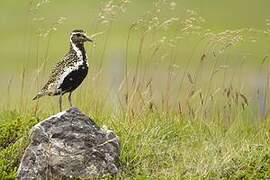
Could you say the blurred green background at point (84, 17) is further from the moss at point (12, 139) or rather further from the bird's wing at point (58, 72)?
the bird's wing at point (58, 72)

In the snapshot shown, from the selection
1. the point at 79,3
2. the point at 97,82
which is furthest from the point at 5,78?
the point at 79,3

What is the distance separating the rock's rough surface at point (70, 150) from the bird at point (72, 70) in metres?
0.46

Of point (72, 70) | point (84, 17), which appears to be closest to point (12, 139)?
point (72, 70)

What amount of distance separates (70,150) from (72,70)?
0.93 meters

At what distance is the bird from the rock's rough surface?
456mm

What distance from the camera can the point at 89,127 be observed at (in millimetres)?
9031

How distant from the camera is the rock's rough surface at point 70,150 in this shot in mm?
8727

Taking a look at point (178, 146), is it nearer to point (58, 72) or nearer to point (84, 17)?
point (58, 72)

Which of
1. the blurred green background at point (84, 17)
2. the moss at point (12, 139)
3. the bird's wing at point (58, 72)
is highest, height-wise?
the bird's wing at point (58, 72)

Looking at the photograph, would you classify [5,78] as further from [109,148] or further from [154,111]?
[109,148]

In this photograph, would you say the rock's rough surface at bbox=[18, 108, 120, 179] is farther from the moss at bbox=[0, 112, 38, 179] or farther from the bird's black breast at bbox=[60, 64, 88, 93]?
the bird's black breast at bbox=[60, 64, 88, 93]

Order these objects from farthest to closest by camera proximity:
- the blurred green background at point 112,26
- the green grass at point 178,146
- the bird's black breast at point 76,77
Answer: the blurred green background at point 112,26
the bird's black breast at point 76,77
the green grass at point 178,146

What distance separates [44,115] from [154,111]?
116 cm

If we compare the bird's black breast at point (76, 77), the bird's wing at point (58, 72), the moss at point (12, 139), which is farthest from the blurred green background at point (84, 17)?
the bird's black breast at point (76, 77)
